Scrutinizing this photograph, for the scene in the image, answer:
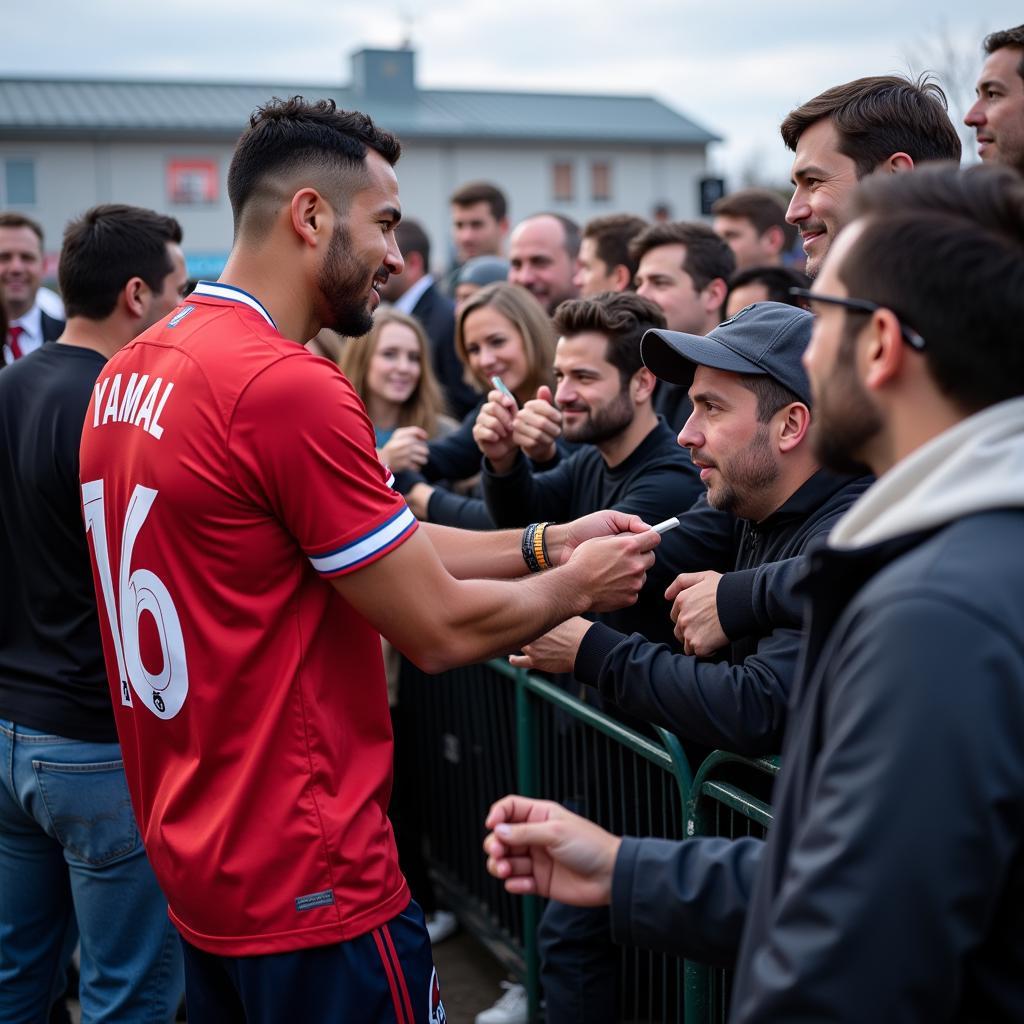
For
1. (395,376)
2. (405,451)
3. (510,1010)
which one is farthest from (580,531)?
(395,376)

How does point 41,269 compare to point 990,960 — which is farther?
point 41,269

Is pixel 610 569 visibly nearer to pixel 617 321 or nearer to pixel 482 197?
pixel 617 321

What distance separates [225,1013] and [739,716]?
132 cm

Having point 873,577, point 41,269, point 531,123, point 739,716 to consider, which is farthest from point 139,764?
point 531,123

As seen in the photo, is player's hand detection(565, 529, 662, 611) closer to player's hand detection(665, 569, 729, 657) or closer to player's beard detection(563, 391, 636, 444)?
player's hand detection(665, 569, 729, 657)

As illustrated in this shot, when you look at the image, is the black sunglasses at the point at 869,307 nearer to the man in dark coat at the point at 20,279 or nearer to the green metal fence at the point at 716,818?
the green metal fence at the point at 716,818

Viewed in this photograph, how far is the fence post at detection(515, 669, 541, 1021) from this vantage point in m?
4.14

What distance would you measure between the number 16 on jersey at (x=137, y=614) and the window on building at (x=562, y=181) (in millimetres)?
44578

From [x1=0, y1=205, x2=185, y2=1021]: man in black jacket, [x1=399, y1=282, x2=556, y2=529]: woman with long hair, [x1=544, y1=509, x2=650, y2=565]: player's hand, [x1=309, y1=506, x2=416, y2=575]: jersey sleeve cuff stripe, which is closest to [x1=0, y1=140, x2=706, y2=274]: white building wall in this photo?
[x1=399, y1=282, x2=556, y2=529]: woman with long hair

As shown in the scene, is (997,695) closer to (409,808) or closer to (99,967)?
(99,967)

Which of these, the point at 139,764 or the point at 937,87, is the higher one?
the point at 937,87

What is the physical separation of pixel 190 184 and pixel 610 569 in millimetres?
40717

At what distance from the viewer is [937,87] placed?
11.6ft

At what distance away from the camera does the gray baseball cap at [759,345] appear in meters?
2.97
